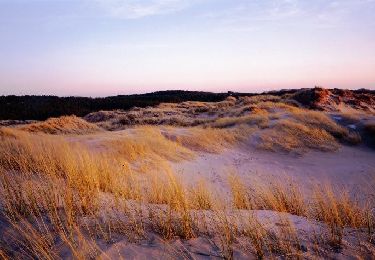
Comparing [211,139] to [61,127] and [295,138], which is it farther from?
[61,127]

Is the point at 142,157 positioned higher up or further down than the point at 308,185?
higher up

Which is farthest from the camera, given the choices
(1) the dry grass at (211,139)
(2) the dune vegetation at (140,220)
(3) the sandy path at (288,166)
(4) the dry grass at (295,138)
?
(4) the dry grass at (295,138)

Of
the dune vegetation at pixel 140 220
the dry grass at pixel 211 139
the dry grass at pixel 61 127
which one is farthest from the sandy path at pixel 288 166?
the dry grass at pixel 61 127

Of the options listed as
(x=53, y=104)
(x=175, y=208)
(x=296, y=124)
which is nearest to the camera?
(x=175, y=208)

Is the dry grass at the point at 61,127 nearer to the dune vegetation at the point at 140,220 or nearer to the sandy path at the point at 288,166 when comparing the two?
the sandy path at the point at 288,166

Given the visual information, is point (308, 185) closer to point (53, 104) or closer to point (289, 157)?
point (289, 157)

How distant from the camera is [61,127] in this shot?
1891cm

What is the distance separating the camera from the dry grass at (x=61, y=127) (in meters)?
17.7

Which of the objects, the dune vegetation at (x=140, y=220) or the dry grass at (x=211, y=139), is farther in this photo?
the dry grass at (x=211, y=139)

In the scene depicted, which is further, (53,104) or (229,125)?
(53,104)

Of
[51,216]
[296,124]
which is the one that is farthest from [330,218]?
[296,124]

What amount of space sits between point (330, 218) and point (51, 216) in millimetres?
3392

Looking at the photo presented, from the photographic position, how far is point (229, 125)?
19.6m

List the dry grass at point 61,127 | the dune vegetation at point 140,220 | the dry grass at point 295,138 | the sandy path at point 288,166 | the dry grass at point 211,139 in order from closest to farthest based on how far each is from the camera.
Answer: the dune vegetation at point 140,220, the sandy path at point 288,166, the dry grass at point 211,139, the dry grass at point 295,138, the dry grass at point 61,127
